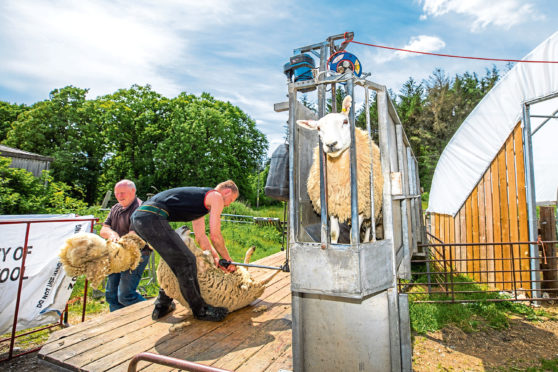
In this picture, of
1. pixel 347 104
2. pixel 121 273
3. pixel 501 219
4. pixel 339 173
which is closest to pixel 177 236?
pixel 121 273

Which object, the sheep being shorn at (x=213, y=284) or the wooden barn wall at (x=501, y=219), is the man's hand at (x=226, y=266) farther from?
the wooden barn wall at (x=501, y=219)

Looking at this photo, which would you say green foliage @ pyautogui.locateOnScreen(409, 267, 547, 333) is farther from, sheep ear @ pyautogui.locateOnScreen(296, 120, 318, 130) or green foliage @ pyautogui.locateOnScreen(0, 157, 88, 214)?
green foliage @ pyautogui.locateOnScreen(0, 157, 88, 214)

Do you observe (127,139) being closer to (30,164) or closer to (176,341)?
(30,164)

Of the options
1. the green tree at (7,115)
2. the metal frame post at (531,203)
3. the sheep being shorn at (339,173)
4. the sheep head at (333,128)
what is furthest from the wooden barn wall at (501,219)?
the green tree at (7,115)

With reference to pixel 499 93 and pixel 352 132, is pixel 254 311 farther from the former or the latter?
pixel 499 93

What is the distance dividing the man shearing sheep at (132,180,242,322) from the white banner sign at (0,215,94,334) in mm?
1179

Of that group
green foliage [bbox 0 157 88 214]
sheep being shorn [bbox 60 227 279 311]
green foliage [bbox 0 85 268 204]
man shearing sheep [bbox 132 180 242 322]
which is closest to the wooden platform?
man shearing sheep [bbox 132 180 242 322]

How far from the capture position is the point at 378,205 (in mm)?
3113

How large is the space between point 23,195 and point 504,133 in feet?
53.5

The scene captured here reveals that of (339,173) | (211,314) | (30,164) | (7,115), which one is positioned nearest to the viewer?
(339,173)

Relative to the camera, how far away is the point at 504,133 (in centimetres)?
660

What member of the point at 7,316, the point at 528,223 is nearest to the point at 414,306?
the point at 528,223

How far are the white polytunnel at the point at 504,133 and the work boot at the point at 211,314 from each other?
283 inches

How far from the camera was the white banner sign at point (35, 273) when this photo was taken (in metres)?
3.18
